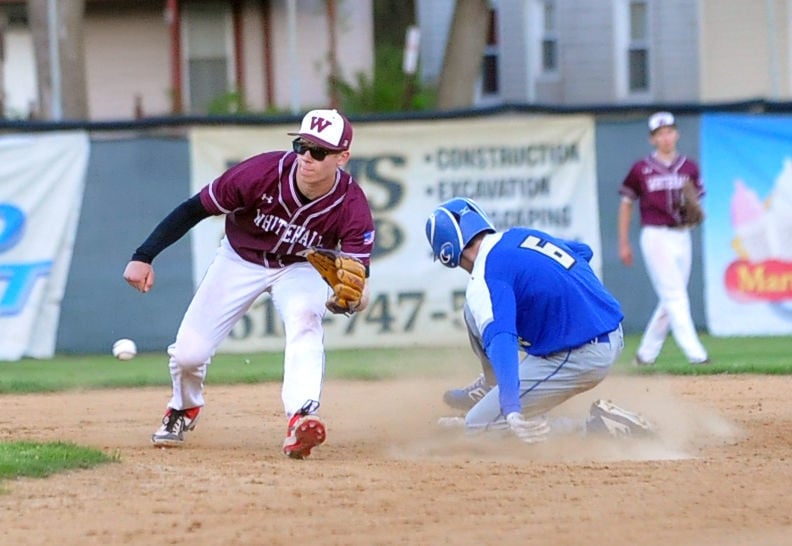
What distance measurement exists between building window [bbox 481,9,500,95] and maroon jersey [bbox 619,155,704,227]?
15.3 meters

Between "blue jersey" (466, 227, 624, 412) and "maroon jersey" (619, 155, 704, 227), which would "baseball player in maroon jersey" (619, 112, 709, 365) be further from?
"blue jersey" (466, 227, 624, 412)

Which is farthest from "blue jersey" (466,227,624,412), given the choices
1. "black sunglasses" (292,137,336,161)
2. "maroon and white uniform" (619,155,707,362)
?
"maroon and white uniform" (619,155,707,362)

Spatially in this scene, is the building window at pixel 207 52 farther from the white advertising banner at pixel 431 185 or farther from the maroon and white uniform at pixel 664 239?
the maroon and white uniform at pixel 664 239

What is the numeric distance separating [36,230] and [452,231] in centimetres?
692

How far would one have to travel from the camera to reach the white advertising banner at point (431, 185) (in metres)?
13.4

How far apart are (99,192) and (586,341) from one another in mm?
7132

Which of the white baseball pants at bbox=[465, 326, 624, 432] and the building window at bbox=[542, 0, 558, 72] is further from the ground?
the building window at bbox=[542, 0, 558, 72]

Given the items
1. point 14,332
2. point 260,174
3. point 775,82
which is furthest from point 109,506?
point 775,82

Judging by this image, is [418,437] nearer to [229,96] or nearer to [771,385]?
[771,385]

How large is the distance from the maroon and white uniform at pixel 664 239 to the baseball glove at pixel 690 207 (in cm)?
4

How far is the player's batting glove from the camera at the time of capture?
675cm

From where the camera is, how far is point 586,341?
7.47 metres

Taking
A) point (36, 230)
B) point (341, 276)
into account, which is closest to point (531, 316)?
point (341, 276)

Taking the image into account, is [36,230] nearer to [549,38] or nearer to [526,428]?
[526,428]
